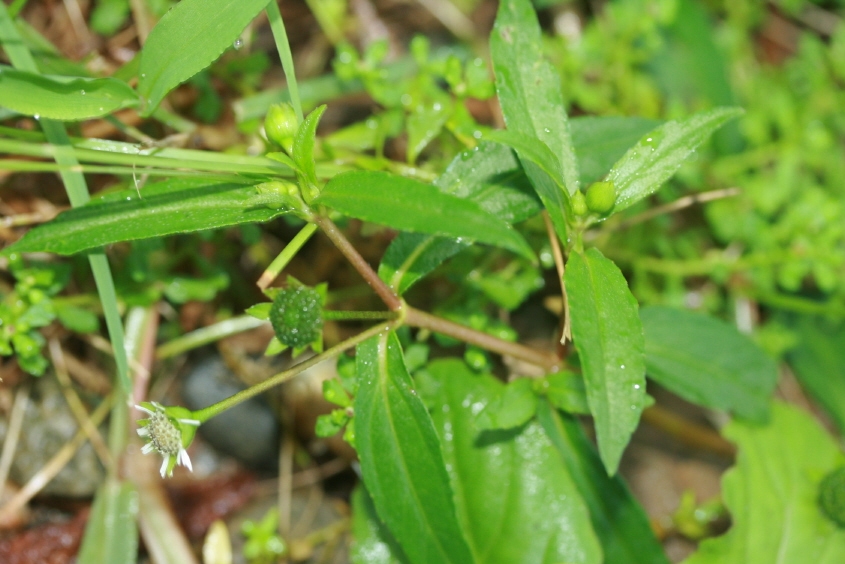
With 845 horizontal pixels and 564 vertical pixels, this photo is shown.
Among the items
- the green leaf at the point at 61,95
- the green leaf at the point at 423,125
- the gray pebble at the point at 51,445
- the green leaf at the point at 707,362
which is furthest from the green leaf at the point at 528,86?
the gray pebble at the point at 51,445

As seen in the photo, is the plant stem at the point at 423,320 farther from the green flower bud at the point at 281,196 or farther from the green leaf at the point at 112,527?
the green leaf at the point at 112,527

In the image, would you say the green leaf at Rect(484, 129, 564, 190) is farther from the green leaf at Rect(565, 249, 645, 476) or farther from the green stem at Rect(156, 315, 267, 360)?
the green stem at Rect(156, 315, 267, 360)

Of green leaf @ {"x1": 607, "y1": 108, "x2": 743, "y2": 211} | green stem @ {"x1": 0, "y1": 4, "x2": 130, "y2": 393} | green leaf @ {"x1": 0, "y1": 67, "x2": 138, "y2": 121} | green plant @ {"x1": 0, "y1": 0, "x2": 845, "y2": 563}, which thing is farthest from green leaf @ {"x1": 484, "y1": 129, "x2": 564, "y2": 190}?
green stem @ {"x1": 0, "y1": 4, "x2": 130, "y2": 393}

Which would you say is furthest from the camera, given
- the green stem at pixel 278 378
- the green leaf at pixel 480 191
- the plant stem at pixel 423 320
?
the green leaf at pixel 480 191

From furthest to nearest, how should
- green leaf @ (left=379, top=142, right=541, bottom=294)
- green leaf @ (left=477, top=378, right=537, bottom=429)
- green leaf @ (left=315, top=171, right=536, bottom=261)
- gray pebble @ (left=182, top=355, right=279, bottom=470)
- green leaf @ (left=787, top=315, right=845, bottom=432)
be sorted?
1. green leaf @ (left=787, top=315, right=845, bottom=432)
2. gray pebble @ (left=182, top=355, right=279, bottom=470)
3. green leaf @ (left=477, top=378, right=537, bottom=429)
4. green leaf @ (left=379, top=142, right=541, bottom=294)
5. green leaf @ (left=315, top=171, right=536, bottom=261)

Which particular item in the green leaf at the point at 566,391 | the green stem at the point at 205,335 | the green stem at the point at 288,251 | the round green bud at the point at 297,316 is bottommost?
the green leaf at the point at 566,391

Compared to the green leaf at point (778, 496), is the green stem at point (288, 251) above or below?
above

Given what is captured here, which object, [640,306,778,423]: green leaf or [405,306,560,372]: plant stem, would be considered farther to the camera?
[640,306,778,423]: green leaf
